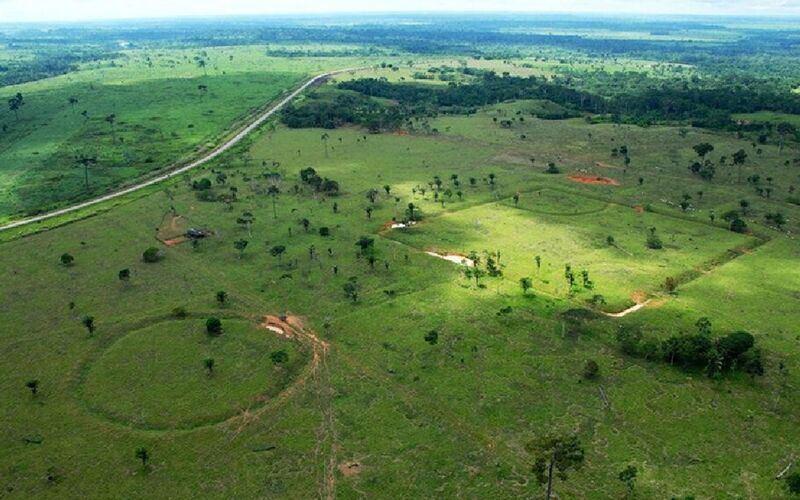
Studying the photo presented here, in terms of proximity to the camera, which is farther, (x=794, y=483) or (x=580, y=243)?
(x=580, y=243)

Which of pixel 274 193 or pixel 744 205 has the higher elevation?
pixel 744 205

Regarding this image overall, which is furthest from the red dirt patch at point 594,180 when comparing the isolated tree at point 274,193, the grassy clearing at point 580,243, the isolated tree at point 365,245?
the isolated tree at point 274,193

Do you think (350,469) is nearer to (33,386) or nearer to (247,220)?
(33,386)

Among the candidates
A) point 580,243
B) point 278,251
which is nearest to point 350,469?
point 278,251

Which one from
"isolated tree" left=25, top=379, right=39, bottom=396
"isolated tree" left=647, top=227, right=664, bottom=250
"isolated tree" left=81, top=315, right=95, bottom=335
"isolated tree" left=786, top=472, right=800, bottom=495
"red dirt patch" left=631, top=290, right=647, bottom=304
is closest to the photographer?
"isolated tree" left=786, top=472, right=800, bottom=495

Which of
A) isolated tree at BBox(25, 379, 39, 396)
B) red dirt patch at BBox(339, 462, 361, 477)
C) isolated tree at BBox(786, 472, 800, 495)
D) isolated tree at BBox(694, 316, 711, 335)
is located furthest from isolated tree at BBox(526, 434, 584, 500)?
isolated tree at BBox(25, 379, 39, 396)

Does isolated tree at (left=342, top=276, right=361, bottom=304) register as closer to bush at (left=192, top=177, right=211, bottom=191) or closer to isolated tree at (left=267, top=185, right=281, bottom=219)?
isolated tree at (left=267, top=185, right=281, bottom=219)
